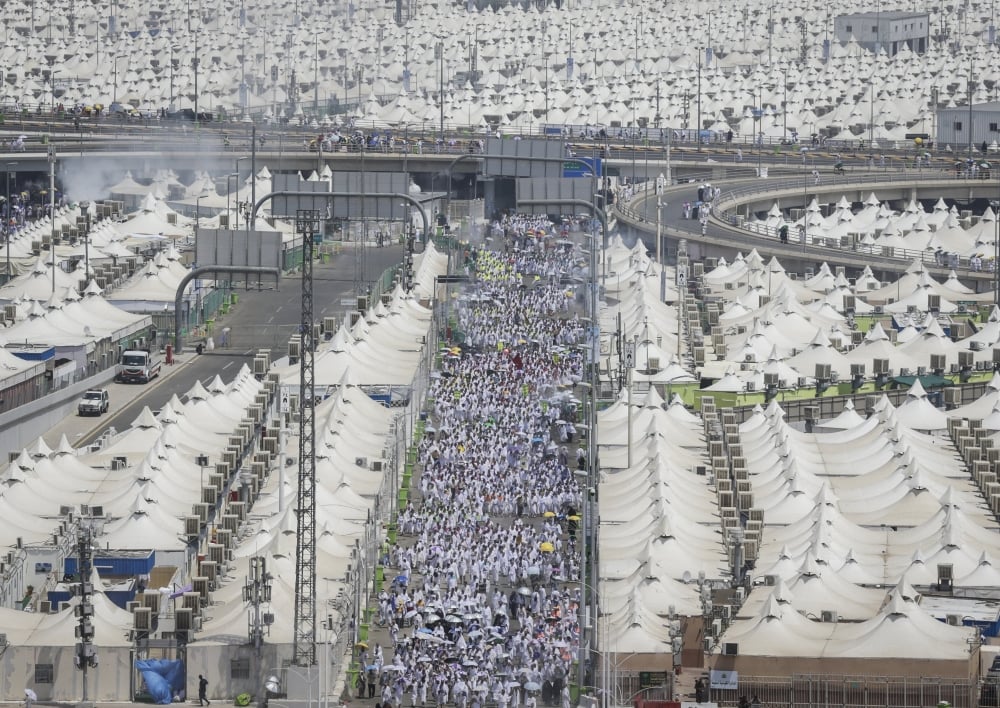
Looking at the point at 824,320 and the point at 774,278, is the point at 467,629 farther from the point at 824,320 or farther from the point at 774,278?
the point at 774,278

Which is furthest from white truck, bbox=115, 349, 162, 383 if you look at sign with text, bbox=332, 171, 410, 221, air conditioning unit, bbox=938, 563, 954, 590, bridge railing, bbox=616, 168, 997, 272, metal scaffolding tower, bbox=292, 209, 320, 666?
air conditioning unit, bbox=938, 563, 954, 590

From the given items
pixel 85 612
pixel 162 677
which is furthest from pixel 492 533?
pixel 85 612

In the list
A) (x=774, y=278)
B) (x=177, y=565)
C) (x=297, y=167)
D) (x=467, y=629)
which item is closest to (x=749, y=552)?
(x=467, y=629)

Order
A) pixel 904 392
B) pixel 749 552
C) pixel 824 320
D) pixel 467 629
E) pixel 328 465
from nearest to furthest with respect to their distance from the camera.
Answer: pixel 467 629 → pixel 749 552 → pixel 328 465 → pixel 904 392 → pixel 824 320

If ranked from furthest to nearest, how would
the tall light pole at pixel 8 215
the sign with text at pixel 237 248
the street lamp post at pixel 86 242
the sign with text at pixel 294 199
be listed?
1. the tall light pole at pixel 8 215
2. the street lamp post at pixel 86 242
3. the sign with text at pixel 294 199
4. the sign with text at pixel 237 248

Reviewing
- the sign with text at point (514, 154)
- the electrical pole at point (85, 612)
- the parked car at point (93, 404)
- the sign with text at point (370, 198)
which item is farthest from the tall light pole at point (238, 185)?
the electrical pole at point (85, 612)

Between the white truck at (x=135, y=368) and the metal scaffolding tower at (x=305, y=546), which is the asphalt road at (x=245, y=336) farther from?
the metal scaffolding tower at (x=305, y=546)
